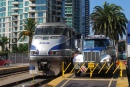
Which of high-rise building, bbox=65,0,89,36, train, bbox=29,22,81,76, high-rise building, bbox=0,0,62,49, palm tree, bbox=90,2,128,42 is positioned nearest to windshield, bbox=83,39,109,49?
train, bbox=29,22,81,76

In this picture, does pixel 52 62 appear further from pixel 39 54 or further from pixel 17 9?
pixel 17 9

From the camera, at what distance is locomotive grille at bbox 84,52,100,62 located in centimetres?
1728

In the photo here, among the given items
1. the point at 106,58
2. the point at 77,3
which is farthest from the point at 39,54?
the point at 77,3

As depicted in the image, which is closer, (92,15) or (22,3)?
(92,15)

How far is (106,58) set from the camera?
17344mm

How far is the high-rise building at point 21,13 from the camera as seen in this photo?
416 feet

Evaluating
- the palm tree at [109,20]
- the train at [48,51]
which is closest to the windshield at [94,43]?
the train at [48,51]

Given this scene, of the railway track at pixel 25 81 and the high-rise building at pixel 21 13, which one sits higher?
the high-rise building at pixel 21 13

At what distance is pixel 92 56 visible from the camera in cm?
1736

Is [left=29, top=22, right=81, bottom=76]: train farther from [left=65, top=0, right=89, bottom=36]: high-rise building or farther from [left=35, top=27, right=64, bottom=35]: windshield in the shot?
[left=65, top=0, right=89, bottom=36]: high-rise building

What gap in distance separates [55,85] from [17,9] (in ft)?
431

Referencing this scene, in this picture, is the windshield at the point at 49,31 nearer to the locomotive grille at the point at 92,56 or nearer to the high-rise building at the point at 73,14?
the locomotive grille at the point at 92,56

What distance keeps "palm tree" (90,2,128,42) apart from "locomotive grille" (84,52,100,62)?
76.9 ft

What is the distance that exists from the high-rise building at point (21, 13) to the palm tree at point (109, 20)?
8438cm
